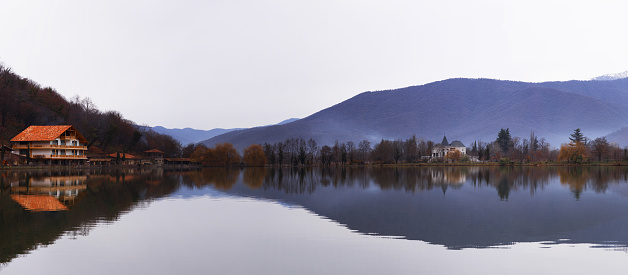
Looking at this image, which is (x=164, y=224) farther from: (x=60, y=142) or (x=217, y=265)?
(x=60, y=142)

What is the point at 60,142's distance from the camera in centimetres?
7569

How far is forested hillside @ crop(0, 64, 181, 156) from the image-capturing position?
79438mm

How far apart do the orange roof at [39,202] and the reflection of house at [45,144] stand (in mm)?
55490

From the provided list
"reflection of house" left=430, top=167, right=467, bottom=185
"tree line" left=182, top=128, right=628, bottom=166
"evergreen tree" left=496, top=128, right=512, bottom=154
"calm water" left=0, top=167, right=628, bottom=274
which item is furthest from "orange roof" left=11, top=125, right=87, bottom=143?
"evergreen tree" left=496, top=128, right=512, bottom=154

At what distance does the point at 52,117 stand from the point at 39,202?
260 feet

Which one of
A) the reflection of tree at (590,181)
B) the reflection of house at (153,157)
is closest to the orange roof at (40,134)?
the reflection of house at (153,157)

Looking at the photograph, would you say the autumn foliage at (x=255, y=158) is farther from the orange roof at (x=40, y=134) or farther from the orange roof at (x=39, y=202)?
the orange roof at (x=39, y=202)

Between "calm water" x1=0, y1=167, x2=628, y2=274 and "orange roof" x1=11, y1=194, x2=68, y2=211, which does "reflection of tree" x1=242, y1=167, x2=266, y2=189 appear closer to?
"orange roof" x1=11, y1=194, x2=68, y2=211

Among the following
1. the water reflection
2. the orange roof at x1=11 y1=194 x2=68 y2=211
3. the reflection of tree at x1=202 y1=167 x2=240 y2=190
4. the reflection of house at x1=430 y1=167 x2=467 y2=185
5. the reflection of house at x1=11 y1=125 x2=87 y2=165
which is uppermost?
the reflection of house at x1=11 y1=125 x2=87 y2=165

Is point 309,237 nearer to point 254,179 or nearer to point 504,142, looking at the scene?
point 254,179

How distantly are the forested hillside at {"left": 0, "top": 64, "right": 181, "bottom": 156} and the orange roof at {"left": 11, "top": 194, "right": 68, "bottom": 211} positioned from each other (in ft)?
193

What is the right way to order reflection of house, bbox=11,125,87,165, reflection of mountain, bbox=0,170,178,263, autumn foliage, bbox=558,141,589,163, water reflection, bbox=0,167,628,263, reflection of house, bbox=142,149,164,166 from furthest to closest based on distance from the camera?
1. reflection of house, bbox=142,149,164,166
2. autumn foliage, bbox=558,141,589,163
3. reflection of house, bbox=11,125,87,165
4. water reflection, bbox=0,167,628,263
5. reflection of mountain, bbox=0,170,178,263

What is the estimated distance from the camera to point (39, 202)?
840 inches

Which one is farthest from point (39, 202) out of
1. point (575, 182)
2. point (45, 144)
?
point (45, 144)
